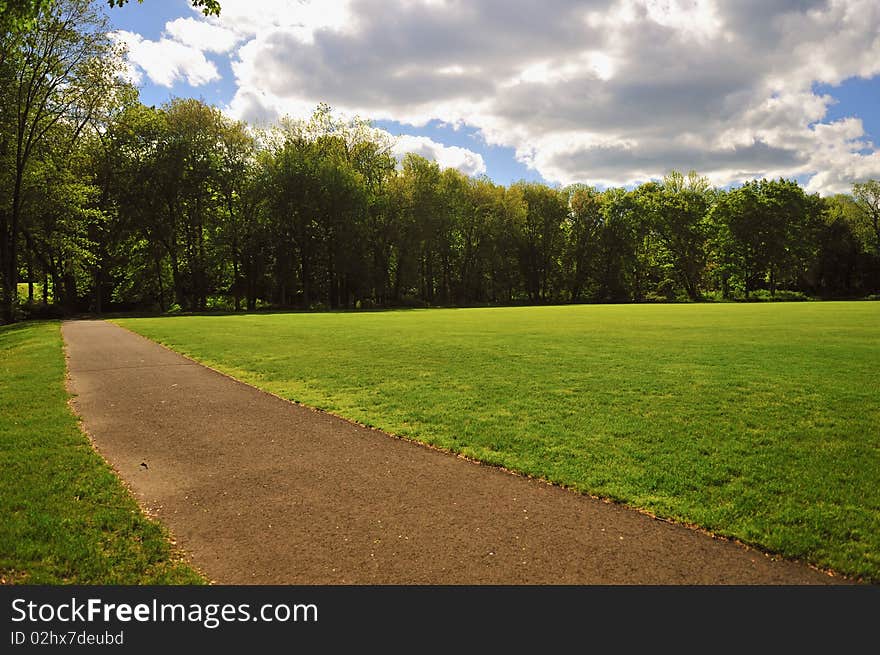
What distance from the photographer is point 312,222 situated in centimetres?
6119

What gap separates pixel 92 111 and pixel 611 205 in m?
74.4

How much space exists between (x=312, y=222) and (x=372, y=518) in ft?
196

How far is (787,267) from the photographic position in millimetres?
78625

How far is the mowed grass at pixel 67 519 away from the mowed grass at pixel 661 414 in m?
3.19

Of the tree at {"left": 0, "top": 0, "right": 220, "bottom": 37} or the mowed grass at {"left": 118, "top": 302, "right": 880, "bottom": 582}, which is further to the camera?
the tree at {"left": 0, "top": 0, "right": 220, "bottom": 37}

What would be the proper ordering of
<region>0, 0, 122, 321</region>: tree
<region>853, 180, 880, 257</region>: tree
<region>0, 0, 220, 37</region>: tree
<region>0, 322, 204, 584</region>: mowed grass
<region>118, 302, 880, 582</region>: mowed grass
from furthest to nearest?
<region>853, 180, 880, 257</region>: tree < <region>0, 0, 122, 321</region>: tree < <region>0, 0, 220, 37</region>: tree < <region>118, 302, 880, 582</region>: mowed grass < <region>0, 322, 204, 584</region>: mowed grass

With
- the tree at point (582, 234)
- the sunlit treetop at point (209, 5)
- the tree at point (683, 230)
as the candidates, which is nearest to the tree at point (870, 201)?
the tree at point (683, 230)

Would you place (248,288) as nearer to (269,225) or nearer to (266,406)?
(269,225)

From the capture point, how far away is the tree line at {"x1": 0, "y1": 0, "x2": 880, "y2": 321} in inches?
1400

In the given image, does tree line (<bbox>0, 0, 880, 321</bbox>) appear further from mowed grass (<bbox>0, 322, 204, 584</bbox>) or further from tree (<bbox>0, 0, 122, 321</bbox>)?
mowed grass (<bbox>0, 322, 204, 584</bbox>)

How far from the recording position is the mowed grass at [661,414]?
5332mm

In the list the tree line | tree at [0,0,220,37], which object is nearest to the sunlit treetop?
tree at [0,0,220,37]

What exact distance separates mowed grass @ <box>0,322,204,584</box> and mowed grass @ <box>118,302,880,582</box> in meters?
3.19

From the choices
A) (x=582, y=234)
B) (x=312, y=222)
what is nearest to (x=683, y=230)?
(x=582, y=234)
